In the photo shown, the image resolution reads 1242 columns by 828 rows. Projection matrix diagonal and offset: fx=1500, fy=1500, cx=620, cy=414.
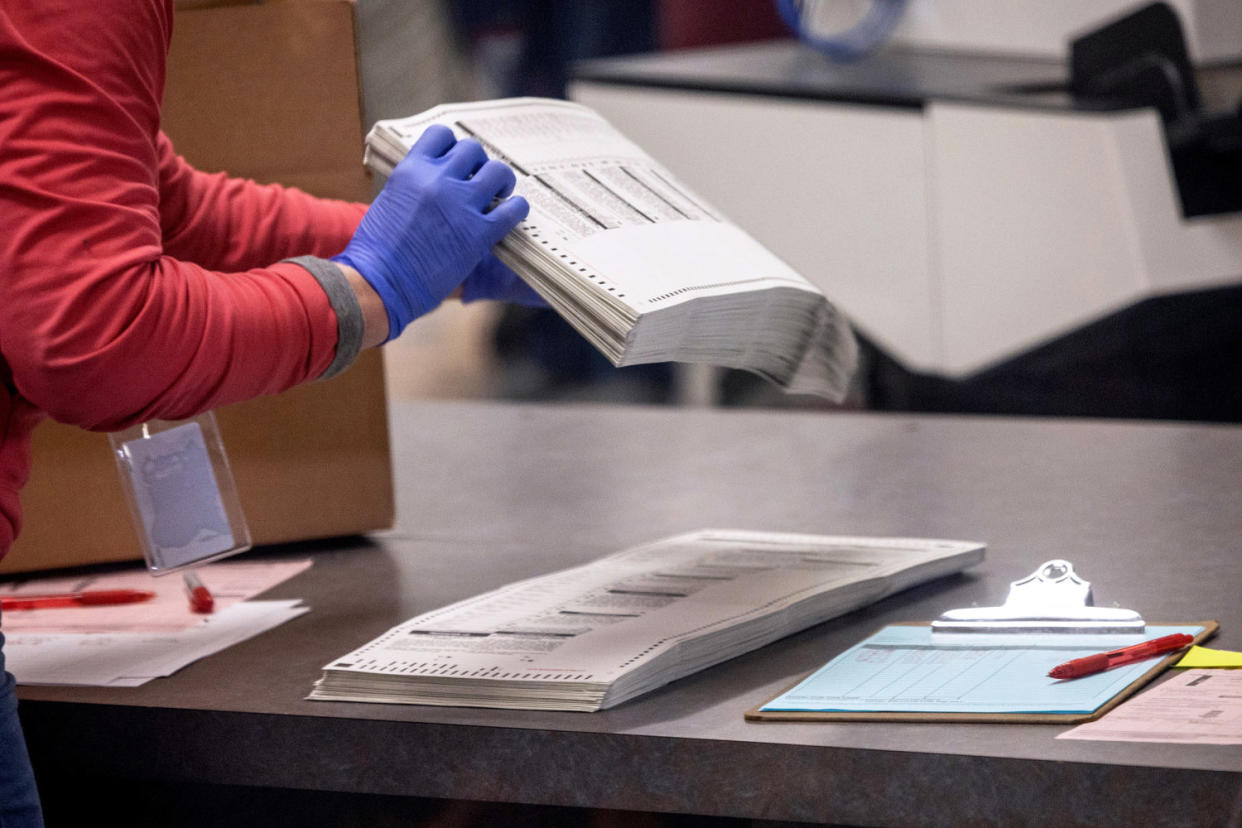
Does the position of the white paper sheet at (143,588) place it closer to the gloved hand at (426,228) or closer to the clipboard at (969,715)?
the gloved hand at (426,228)

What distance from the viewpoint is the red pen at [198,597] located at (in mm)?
885

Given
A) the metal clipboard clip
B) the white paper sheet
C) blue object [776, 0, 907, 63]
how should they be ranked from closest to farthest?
1. the metal clipboard clip
2. the white paper sheet
3. blue object [776, 0, 907, 63]

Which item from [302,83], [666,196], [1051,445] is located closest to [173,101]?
[302,83]

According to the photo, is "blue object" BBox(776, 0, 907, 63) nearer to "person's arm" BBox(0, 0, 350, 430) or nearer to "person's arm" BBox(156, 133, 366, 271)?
"person's arm" BBox(156, 133, 366, 271)

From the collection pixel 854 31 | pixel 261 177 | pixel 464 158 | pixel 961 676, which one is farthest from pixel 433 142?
pixel 854 31

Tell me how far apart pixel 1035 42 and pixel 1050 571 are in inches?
82.1

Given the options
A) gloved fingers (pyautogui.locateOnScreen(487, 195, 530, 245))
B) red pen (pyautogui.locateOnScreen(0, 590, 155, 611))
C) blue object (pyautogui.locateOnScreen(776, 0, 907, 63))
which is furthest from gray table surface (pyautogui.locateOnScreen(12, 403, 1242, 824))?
blue object (pyautogui.locateOnScreen(776, 0, 907, 63))

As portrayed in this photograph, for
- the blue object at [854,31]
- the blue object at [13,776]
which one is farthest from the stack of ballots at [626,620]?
the blue object at [854,31]

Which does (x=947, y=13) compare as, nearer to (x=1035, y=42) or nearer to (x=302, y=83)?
(x=1035, y=42)

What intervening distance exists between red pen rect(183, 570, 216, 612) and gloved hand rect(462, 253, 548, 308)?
0.78 ft

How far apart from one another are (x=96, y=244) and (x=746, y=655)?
35 cm

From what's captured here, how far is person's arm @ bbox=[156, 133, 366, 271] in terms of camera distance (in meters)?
0.88

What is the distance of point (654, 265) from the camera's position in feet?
2.40

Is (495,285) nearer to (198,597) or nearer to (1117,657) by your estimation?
(198,597)
